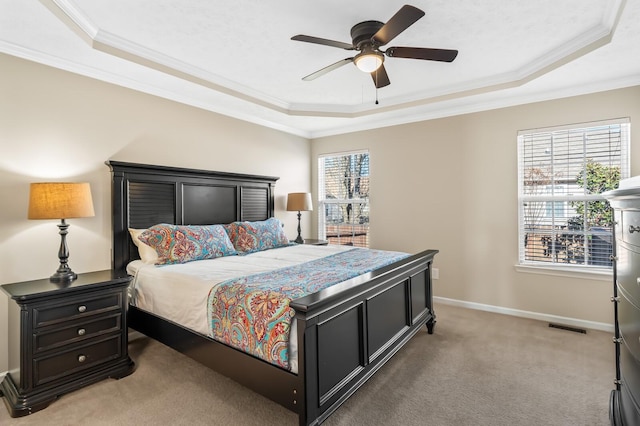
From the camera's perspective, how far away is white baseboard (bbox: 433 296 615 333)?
3.29 metres

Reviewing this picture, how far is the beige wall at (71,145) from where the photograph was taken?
245cm

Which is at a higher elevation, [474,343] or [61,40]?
[61,40]

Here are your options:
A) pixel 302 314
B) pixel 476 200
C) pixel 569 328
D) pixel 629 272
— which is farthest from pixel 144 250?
pixel 569 328

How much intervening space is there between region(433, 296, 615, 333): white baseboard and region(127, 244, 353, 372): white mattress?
2070 millimetres

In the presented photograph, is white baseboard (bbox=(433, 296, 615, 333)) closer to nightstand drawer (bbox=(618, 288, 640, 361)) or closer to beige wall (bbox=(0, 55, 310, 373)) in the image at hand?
nightstand drawer (bbox=(618, 288, 640, 361))

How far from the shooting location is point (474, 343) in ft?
9.77

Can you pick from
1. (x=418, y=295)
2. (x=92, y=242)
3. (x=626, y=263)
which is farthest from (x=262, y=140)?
(x=626, y=263)

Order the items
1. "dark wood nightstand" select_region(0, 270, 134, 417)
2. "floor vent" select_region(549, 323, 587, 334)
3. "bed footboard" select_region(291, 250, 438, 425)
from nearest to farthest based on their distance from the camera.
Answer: "bed footboard" select_region(291, 250, 438, 425), "dark wood nightstand" select_region(0, 270, 134, 417), "floor vent" select_region(549, 323, 587, 334)

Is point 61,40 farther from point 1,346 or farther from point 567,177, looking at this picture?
point 567,177

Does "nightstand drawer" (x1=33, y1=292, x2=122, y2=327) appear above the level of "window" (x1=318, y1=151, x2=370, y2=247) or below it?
below

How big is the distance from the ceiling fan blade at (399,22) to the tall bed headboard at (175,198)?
2.37 meters

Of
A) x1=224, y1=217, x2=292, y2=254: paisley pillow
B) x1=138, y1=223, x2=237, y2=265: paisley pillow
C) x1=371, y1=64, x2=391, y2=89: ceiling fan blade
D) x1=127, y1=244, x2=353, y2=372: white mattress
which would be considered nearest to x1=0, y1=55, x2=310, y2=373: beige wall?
x1=138, y1=223, x2=237, y2=265: paisley pillow

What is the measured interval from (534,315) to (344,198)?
2859 millimetres

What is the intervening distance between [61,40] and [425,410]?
3595 mm
